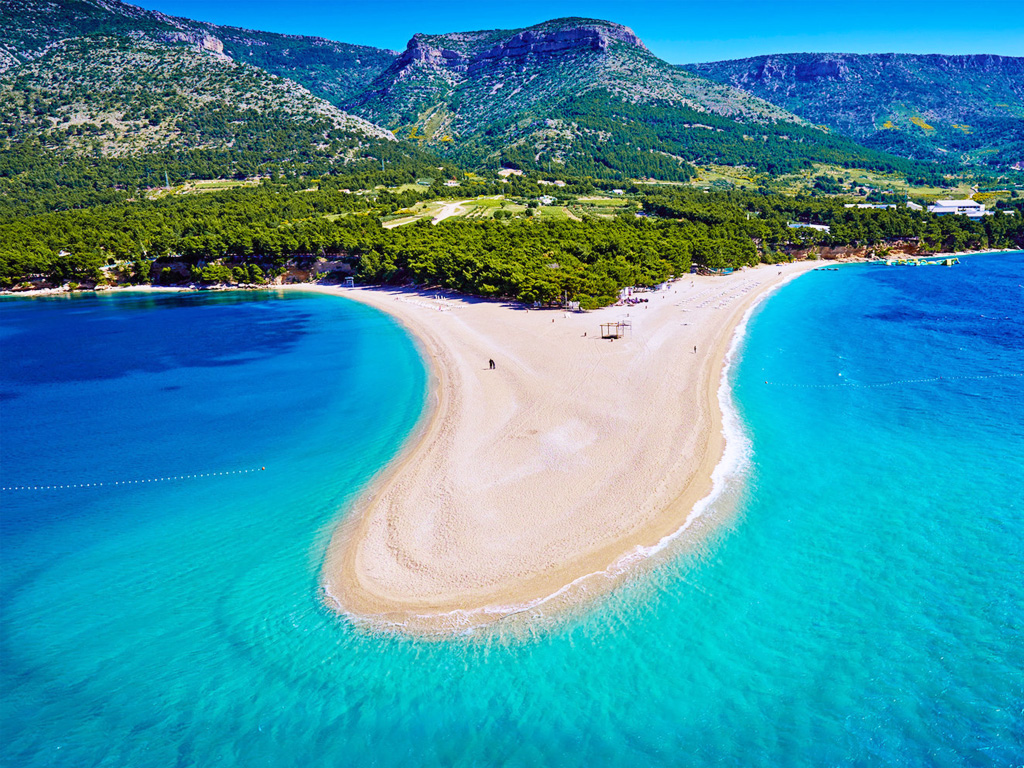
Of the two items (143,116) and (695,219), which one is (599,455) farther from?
(143,116)

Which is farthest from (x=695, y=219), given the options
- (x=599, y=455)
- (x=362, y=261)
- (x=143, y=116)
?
(x=143, y=116)

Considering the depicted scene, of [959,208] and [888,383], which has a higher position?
[959,208]

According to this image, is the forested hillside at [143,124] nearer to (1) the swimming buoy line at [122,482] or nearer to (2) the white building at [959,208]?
(1) the swimming buoy line at [122,482]

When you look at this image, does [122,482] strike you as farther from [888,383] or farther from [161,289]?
[161,289]

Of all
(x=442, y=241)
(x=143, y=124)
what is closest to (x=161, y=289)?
(x=442, y=241)

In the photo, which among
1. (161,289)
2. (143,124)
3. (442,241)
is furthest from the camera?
(143,124)

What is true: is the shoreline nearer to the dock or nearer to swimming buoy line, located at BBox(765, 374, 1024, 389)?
swimming buoy line, located at BBox(765, 374, 1024, 389)
